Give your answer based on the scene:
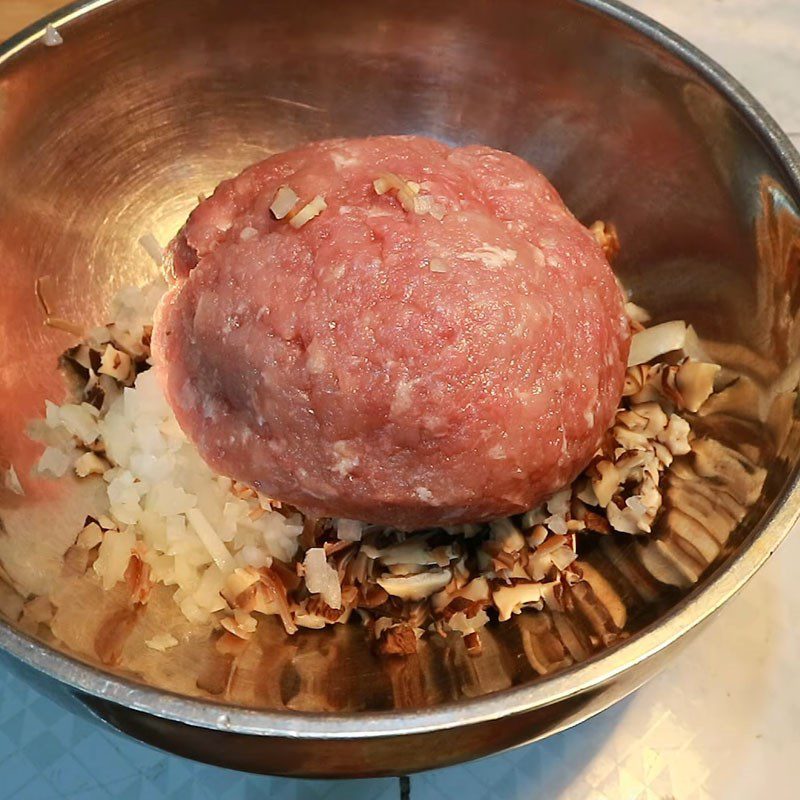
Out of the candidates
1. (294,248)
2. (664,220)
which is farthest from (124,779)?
(664,220)

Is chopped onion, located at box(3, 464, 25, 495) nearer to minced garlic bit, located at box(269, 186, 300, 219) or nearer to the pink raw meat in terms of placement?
the pink raw meat

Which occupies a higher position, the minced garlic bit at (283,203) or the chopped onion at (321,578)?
the minced garlic bit at (283,203)

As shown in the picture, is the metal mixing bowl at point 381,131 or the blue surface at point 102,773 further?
the blue surface at point 102,773

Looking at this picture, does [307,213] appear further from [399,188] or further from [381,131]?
[381,131]

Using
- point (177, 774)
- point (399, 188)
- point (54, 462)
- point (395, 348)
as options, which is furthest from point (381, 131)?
point (177, 774)

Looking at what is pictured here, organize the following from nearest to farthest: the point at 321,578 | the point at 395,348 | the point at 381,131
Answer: the point at 395,348, the point at 321,578, the point at 381,131

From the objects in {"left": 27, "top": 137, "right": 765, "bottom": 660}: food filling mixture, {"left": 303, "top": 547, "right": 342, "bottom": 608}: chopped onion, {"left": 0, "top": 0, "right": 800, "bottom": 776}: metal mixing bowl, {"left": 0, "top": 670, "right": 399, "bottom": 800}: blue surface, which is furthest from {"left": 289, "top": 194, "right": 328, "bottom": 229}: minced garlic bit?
{"left": 0, "top": 670, "right": 399, "bottom": 800}: blue surface

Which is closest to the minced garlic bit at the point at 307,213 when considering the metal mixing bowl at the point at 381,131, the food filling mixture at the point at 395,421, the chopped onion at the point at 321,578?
the food filling mixture at the point at 395,421

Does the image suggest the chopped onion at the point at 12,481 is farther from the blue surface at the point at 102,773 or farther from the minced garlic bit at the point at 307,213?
the minced garlic bit at the point at 307,213
